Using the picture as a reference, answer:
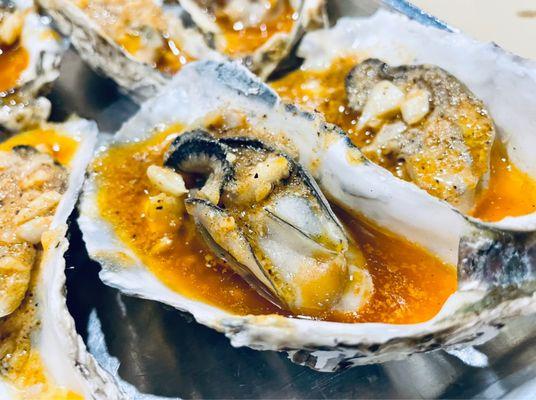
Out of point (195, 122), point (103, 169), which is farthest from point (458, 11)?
point (103, 169)

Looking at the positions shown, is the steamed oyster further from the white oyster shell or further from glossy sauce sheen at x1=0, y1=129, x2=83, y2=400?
glossy sauce sheen at x1=0, y1=129, x2=83, y2=400

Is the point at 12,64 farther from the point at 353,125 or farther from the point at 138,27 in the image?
the point at 353,125

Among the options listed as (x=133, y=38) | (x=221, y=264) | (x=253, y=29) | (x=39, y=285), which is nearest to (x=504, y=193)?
(x=221, y=264)

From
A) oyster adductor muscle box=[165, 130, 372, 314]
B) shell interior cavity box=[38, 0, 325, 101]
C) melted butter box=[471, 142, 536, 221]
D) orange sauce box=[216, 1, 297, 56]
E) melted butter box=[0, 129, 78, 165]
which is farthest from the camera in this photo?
orange sauce box=[216, 1, 297, 56]

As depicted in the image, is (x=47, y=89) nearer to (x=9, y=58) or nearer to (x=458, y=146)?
(x=9, y=58)

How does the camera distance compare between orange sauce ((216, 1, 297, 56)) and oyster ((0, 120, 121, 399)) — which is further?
orange sauce ((216, 1, 297, 56))

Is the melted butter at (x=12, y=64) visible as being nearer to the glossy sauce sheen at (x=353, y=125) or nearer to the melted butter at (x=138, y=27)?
the melted butter at (x=138, y=27)

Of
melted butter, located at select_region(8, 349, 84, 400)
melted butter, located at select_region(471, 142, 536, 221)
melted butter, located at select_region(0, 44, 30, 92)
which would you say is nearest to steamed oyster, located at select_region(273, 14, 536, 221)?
melted butter, located at select_region(471, 142, 536, 221)

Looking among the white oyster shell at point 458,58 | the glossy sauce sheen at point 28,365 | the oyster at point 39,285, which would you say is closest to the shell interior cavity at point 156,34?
the white oyster shell at point 458,58
